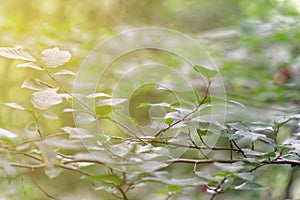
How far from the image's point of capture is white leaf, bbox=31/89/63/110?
0.63 metres

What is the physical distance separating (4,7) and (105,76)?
886 mm

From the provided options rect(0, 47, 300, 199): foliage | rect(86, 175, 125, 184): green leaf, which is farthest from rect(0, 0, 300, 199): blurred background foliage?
rect(86, 175, 125, 184): green leaf

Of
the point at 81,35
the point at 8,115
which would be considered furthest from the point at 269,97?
the point at 8,115

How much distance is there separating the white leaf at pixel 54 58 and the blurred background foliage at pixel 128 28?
471 millimetres

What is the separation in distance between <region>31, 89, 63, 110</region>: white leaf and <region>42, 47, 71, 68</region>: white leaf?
2.1 inches

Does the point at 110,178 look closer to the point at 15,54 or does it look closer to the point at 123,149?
the point at 123,149

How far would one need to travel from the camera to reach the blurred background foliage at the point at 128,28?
58.9 inches

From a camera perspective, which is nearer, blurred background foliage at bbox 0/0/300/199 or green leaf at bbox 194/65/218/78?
green leaf at bbox 194/65/218/78

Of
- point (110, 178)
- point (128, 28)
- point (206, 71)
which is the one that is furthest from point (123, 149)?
point (128, 28)

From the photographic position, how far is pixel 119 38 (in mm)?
1794

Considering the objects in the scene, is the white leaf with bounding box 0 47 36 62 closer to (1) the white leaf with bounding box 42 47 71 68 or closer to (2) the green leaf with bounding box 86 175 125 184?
(1) the white leaf with bounding box 42 47 71 68

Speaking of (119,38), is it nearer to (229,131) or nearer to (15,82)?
(15,82)

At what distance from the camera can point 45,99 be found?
0.64 m

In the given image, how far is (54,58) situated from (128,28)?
129 cm
